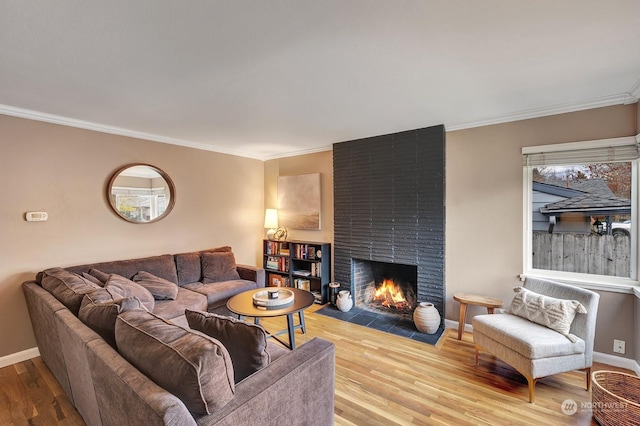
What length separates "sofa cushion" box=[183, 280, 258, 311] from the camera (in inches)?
135

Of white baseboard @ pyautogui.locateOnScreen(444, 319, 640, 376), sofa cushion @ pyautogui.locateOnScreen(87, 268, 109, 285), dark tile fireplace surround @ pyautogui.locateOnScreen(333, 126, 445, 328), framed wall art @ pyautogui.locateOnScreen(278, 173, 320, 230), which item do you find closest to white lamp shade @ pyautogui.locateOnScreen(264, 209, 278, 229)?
framed wall art @ pyautogui.locateOnScreen(278, 173, 320, 230)

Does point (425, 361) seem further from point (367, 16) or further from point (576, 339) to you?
point (367, 16)

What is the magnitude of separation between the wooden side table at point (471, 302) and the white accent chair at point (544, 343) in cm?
41

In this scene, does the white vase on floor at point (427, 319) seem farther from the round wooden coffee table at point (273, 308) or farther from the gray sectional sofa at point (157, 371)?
the gray sectional sofa at point (157, 371)

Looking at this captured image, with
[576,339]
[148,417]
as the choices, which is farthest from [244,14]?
[576,339]

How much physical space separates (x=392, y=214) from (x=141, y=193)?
3.23m

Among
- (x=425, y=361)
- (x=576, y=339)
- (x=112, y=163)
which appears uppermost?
(x=112, y=163)

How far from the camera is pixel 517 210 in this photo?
3068 millimetres

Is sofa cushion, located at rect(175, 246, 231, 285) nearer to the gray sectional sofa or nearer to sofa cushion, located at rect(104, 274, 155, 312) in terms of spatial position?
sofa cushion, located at rect(104, 274, 155, 312)

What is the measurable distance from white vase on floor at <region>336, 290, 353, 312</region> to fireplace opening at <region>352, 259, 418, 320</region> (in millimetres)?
194

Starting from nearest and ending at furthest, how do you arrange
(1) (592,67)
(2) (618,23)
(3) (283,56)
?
(2) (618,23) → (3) (283,56) → (1) (592,67)

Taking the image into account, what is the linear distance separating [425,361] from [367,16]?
2.82 metres

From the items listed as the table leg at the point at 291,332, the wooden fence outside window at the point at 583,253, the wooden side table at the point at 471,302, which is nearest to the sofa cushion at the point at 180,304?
the table leg at the point at 291,332

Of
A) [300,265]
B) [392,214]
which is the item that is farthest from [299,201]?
[392,214]
